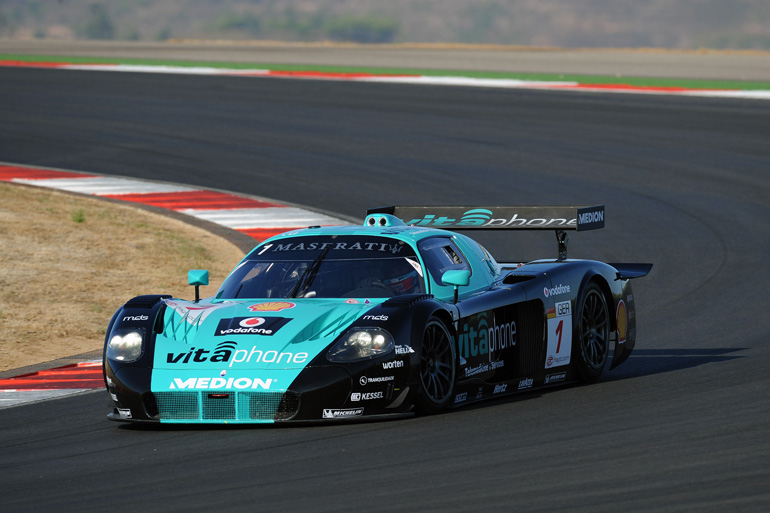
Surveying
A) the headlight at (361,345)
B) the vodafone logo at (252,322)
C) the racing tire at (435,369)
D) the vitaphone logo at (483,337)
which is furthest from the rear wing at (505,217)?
the headlight at (361,345)

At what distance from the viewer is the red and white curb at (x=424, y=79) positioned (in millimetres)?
32281

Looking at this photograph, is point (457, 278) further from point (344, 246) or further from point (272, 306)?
point (272, 306)

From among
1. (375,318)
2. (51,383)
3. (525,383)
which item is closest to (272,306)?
(375,318)

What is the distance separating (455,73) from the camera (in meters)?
39.1

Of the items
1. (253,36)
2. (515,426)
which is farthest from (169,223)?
(253,36)

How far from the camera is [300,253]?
9.50m

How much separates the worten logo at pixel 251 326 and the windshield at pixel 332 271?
0.61 m

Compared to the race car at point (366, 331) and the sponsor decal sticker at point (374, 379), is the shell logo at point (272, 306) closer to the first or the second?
the race car at point (366, 331)

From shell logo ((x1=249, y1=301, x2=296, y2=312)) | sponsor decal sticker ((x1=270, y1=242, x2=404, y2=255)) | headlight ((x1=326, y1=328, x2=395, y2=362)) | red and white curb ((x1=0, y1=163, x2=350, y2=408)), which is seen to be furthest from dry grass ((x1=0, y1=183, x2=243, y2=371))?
headlight ((x1=326, y1=328, x2=395, y2=362))

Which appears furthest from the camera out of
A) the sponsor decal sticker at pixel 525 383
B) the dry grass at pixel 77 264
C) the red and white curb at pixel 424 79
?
the red and white curb at pixel 424 79

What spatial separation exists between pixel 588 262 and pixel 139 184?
12805 mm

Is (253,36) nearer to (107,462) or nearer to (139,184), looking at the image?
(139,184)

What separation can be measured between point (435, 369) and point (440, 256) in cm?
113

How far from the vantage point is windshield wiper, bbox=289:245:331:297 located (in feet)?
30.2
